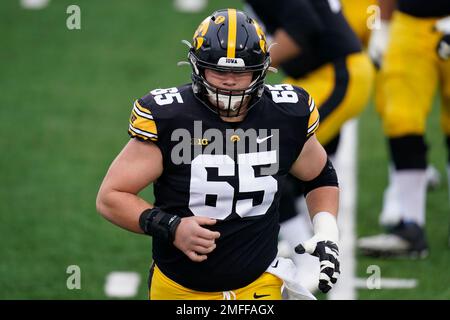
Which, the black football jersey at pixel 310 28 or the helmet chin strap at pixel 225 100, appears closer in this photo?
the helmet chin strap at pixel 225 100

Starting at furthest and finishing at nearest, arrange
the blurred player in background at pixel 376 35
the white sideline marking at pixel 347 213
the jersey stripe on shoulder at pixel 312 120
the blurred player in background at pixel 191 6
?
the blurred player in background at pixel 191 6 < the blurred player in background at pixel 376 35 < the white sideline marking at pixel 347 213 < the jersey stripe on shoulder at pixel 312 120

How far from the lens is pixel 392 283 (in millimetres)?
5527

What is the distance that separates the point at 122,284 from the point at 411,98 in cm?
207

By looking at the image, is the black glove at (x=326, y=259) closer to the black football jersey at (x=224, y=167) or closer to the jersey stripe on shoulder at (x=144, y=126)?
the black football jersey at (x=224, y=167)

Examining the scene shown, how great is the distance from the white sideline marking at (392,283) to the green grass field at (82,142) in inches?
2.5

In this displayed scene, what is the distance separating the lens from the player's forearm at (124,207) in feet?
11.8

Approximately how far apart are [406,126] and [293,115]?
2.27 m

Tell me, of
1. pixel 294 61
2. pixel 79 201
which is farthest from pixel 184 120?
pixel 79 201

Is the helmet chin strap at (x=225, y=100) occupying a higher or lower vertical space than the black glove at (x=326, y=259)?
higher

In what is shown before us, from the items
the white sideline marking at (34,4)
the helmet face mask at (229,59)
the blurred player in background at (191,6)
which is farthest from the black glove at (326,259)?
the white sideline marking at (34,4)

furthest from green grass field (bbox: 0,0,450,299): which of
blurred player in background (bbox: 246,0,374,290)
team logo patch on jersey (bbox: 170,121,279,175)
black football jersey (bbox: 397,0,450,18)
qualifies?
team logo patch on jersey (bbox: 170,121,279,175)

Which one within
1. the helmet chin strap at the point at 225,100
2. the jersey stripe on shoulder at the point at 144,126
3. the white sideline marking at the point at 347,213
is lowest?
the white sideline marking at the point at 347,213

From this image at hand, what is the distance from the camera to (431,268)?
5.72 metres

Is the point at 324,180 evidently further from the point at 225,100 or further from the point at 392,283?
the point at 392,283
